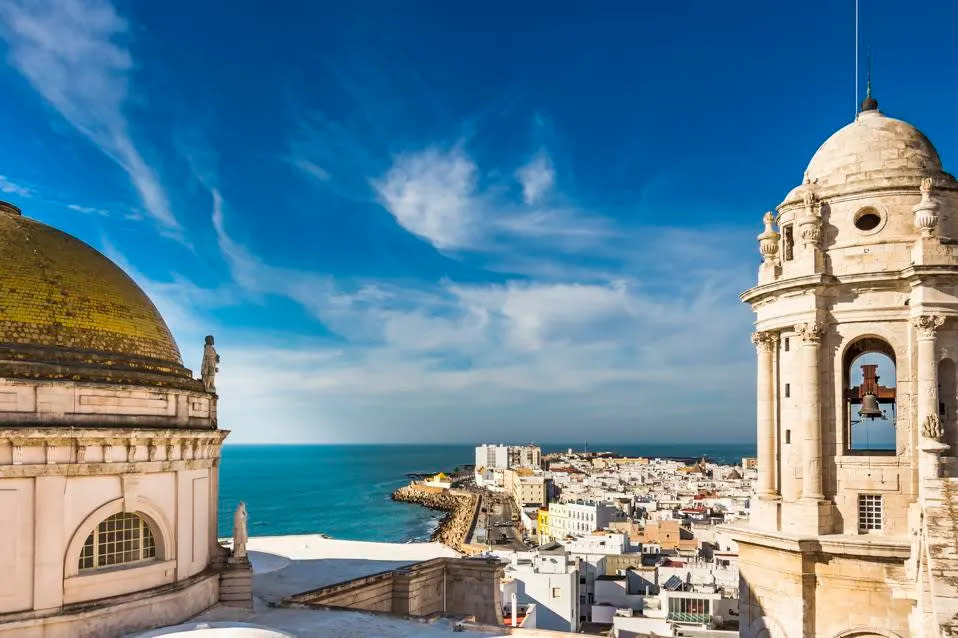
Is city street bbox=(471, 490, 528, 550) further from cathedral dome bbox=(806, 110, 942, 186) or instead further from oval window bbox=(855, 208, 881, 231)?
oval window bbox=(855, 208, 881, 231)

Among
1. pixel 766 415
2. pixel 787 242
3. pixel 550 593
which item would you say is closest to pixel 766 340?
pixel 766 415

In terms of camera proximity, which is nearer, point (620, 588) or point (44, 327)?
point (44, 327)

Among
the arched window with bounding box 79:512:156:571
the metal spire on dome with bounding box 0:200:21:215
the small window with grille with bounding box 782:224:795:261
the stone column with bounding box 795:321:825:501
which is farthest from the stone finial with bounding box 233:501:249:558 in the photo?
the small window with grille with bounding box 782:224:795:261

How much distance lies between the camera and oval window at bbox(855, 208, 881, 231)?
70.8ft

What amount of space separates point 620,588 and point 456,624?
148 feet

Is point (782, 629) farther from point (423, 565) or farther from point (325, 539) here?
point (325, 539)

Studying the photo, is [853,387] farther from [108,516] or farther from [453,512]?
[453,512]

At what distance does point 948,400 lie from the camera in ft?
67.5

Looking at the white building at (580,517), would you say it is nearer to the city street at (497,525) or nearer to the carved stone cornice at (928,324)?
the city street at (497,525)

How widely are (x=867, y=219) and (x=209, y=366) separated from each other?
62.3 ft

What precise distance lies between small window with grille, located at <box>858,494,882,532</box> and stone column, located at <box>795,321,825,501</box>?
3.13 ft

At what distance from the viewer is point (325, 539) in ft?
132

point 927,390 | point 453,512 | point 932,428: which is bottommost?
point 453,512

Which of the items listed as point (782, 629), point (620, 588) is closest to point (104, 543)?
point (782, 629)
